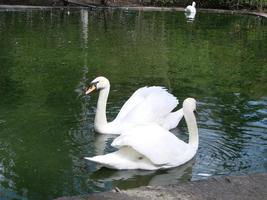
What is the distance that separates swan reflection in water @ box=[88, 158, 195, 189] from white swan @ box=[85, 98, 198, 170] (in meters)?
0.07

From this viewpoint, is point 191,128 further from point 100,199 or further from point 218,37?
point 218,37

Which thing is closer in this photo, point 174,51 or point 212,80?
point 212,80

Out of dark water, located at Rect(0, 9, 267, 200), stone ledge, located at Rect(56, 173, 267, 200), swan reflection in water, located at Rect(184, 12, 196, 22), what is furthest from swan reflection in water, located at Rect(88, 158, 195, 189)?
swan reflection in water, located at Rect(184, 12, 196, 22)

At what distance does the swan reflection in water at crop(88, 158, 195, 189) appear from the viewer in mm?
6172

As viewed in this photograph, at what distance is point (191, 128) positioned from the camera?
22.9 feet

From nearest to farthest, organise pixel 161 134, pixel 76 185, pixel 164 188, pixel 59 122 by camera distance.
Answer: pixel 164 188 < pixel 76 185 < pixel 161 134 < pixel 59 122

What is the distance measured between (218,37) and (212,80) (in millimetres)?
8649

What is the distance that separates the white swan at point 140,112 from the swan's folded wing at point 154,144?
1187mm

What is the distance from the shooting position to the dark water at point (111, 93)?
641 centimetres

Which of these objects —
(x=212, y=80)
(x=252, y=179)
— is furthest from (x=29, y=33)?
(x=252, y=179)

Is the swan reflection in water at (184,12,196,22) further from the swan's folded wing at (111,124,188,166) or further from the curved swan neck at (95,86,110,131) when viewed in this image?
the swan's folded wing at (111,124,188,166)

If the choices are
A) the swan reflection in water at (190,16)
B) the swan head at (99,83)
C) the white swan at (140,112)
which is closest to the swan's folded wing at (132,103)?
the white swan at (140,112)

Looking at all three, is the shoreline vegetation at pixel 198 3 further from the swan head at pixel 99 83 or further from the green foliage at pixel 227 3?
the swan head at pixel 99 83

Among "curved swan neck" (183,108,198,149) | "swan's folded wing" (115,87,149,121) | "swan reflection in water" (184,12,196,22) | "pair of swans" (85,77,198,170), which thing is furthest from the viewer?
"swan reflection in water" (184,12,196,22)
